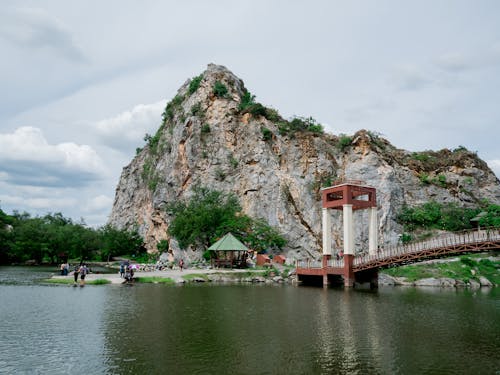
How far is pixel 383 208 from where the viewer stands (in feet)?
201

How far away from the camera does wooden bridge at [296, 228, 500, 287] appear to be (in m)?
34.2

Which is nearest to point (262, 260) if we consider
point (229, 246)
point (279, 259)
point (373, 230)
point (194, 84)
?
point (279, 259)

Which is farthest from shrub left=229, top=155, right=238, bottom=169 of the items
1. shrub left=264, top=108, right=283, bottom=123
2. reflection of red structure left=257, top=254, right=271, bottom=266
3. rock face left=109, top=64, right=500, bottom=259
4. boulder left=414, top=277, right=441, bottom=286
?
boulder left=414, top=277, right=441, bottom=286

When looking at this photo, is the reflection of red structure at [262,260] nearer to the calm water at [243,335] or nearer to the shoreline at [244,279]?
the shoreline at [244,279]

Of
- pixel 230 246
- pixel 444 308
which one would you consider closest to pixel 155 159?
pixel 230 246

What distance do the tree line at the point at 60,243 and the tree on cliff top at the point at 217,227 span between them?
23529mm

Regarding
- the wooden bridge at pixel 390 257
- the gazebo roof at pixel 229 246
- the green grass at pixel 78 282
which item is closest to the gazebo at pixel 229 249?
the gazebo roof at pixel 229 246

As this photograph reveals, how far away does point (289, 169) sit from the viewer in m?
67.4

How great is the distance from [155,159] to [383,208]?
44.8m

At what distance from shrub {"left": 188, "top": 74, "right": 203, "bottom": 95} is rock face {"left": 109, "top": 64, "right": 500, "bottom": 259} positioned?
1.02 ft

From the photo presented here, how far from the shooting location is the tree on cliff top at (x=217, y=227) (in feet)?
183

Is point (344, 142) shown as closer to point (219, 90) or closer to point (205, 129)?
point (205, 129)

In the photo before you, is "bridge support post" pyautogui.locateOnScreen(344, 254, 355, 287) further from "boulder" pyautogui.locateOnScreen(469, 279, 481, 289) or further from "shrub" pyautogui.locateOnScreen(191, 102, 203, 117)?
"shrub" pyautogui.locateOnScreen(191, 102, 203, 117)

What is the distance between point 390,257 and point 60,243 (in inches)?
2332
